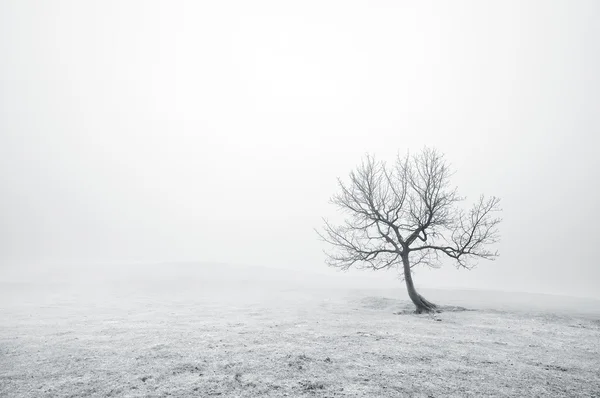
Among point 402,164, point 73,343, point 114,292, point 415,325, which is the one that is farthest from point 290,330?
point 114,292

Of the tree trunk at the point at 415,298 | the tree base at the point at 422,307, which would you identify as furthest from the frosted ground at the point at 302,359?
the tree trunk at the point at 415,298

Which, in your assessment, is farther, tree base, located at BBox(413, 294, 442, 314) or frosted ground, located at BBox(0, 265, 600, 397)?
tree base, located at BBox(413, 294, 442, 314)

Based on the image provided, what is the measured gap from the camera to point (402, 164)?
61.0ft

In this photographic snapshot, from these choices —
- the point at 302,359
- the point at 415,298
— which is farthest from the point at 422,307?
the point at 302,359

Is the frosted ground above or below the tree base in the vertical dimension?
below

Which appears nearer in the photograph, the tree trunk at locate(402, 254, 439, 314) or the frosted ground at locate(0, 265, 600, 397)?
the frosted ground at locate(0, 265, 600, 397)

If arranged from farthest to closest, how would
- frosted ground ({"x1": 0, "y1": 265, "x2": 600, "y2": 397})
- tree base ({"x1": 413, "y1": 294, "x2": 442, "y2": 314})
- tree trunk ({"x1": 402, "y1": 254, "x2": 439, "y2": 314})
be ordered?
tree trunk ({"x1": 402, "y1": 254, "x2": 439, "y2": 314}) → tree base ({"x1": 413, "y1": 294, "x2": 442, "y2": 314}) → frosted ground ({"x1": 0, "y1": 265, "x2": 600, "y2": 397})

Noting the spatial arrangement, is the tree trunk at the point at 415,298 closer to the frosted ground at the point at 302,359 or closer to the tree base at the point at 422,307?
the tree base at the point at 422,307

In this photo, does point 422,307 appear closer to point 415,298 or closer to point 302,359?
point 415,298

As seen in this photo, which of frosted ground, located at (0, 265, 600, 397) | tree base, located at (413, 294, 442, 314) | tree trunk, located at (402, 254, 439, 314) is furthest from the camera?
tree trunk, located at (402, 254, 439, 314)

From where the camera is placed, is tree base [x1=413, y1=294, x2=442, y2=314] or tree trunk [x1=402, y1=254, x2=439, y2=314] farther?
tree trunk [x1=402, y1=254, x2=439, y2=314]

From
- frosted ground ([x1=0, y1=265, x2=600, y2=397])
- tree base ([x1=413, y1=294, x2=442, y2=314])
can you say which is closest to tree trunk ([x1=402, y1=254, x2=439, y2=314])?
tree base ([x1=413, y1=294, x2=442, y2=314])

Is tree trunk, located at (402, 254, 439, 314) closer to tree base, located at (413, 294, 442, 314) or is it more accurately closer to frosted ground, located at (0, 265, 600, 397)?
tree base, located at (413, 294, 442, 314)

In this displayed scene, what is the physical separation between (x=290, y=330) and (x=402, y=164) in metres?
11.8
